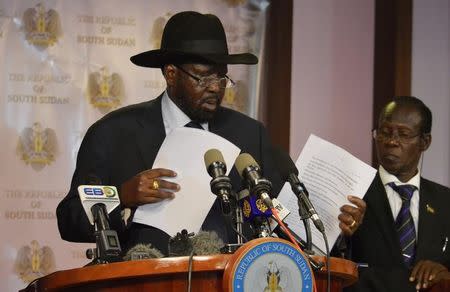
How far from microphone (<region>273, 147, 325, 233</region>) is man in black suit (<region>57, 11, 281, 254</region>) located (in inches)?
17.0

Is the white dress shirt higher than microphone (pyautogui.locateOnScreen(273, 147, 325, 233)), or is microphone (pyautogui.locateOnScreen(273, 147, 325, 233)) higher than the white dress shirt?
microphone (pyautogui.locateOnScreen(273, 147, 325, 233))

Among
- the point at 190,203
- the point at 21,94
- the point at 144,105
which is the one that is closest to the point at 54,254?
the point at 21,94

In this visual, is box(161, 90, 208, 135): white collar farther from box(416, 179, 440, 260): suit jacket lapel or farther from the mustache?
box(416, 179, 440, 260): suit jacket lapel

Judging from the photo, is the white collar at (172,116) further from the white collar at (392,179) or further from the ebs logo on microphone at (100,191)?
the white collar at (392,179)

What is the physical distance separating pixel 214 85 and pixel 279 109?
2.34 meters

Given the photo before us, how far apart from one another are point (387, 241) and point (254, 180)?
1.91m

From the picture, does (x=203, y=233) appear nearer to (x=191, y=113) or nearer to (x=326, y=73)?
(x=191, y=113)

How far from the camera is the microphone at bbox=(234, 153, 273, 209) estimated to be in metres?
2.76

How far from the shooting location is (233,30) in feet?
19.6

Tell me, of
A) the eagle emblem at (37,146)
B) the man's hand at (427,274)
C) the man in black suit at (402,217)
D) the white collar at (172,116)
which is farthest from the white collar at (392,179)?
the eagle emblem at (37,146)

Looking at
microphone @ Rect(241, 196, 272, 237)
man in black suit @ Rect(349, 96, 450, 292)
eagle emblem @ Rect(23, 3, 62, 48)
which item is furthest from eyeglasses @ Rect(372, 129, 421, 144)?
A: eagle emblem @ Rect(23, 3, 62, 48)

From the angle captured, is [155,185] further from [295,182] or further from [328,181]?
[328,181]

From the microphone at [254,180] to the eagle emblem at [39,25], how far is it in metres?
3.15

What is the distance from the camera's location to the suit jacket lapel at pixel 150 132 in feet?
12.1
